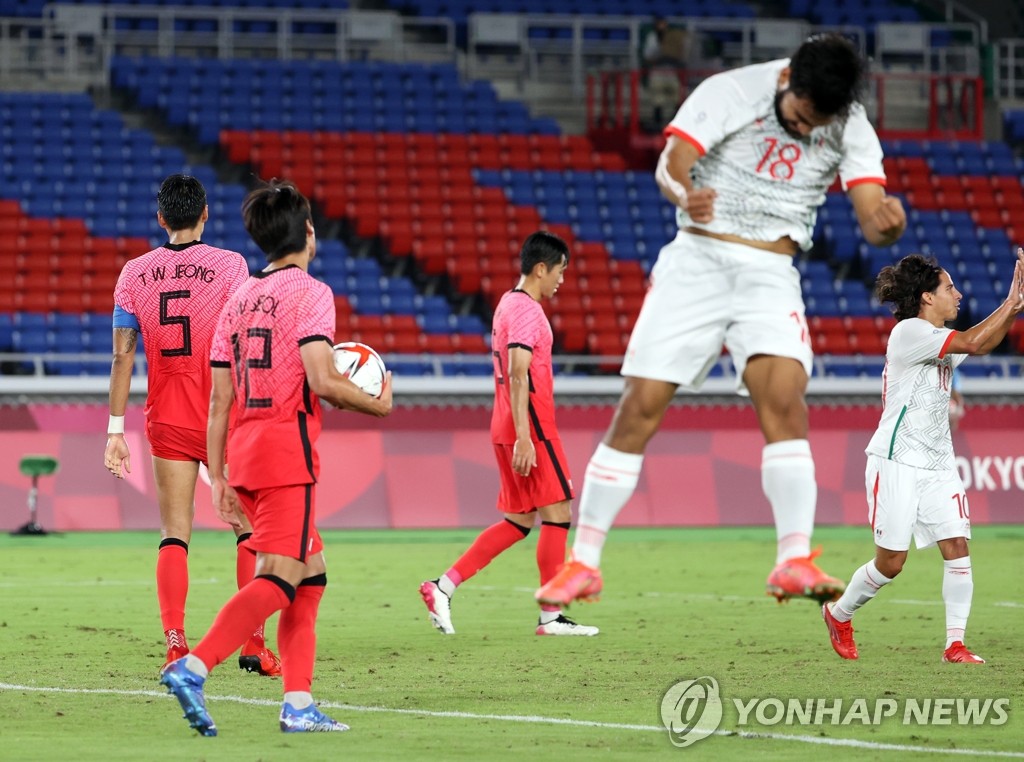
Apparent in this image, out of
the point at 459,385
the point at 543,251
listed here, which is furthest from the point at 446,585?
the point at 459,385

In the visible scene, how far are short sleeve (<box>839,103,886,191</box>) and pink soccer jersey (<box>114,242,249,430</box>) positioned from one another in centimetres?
323

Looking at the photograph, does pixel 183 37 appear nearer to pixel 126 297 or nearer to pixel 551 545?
pixel 551 545

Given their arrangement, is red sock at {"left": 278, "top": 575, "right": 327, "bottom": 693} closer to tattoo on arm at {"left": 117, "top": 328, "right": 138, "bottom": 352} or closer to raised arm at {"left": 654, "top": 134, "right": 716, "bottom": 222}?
raised arm at {"left": 654, "top": 134, "right": 716, "bottom": 222}

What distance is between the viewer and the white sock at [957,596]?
9.18 m

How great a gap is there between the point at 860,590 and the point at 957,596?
0.53 meters

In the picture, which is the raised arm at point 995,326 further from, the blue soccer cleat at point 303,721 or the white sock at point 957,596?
the blue soccer cleat at point 303,721

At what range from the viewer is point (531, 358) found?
10477 millimetres

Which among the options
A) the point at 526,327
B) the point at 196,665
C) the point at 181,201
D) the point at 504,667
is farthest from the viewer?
the point at 526,327

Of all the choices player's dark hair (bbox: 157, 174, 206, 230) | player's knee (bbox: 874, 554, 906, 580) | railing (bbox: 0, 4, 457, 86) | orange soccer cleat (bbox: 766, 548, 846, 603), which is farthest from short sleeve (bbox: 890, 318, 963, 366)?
railing (bbox: 0, 4, 457, 86)

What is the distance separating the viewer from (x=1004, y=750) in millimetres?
6363

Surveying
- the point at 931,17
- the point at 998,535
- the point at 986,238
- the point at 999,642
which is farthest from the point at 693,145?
the point at 931,17

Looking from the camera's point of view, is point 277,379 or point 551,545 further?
point 551,545

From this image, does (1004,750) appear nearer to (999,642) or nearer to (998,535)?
(999,642)

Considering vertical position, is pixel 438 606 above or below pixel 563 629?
above
